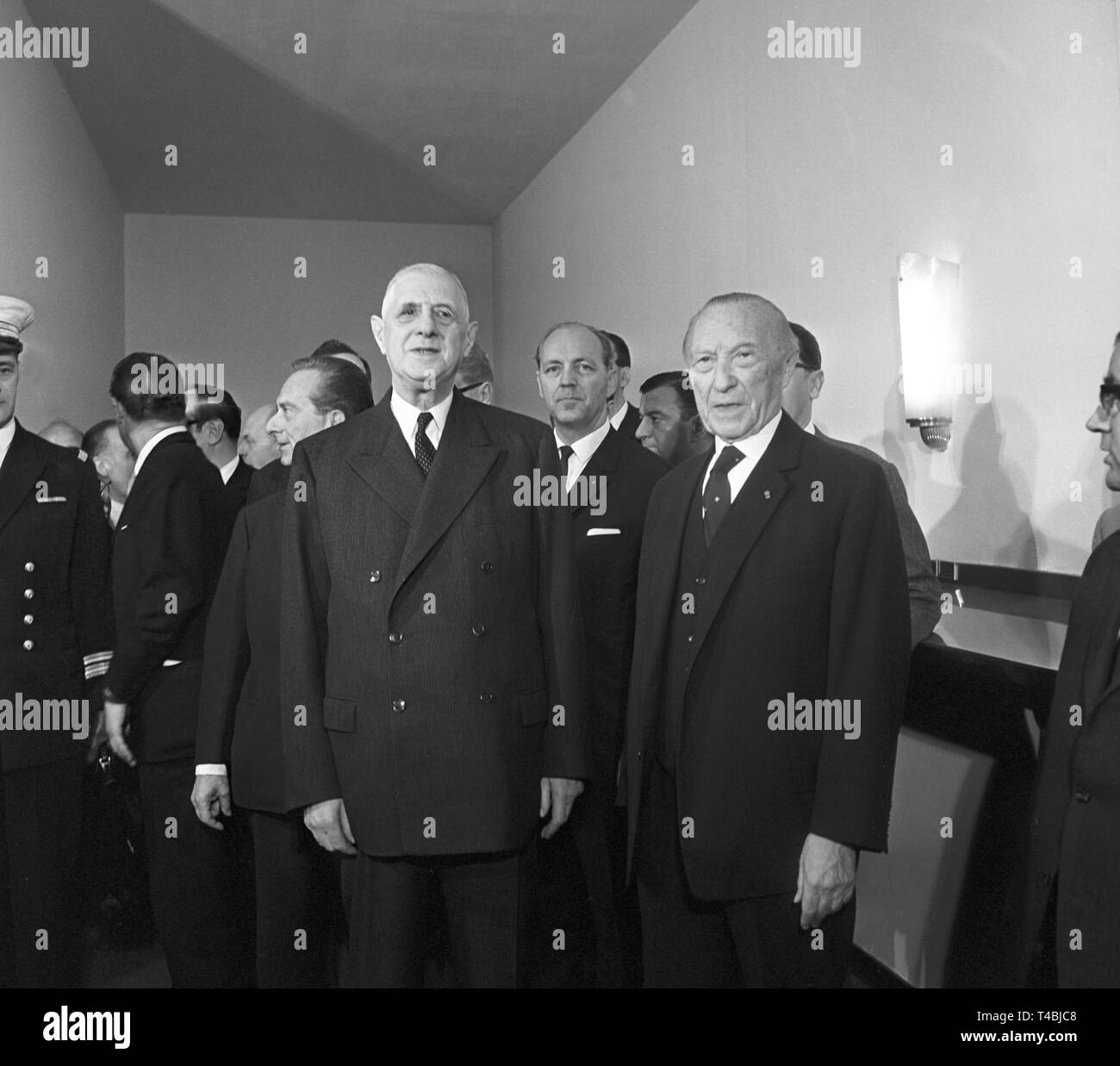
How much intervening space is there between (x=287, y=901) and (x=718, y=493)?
1.23 metres

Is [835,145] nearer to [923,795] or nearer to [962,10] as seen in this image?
[962,10]

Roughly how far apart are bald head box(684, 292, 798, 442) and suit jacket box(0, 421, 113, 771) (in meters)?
1.42

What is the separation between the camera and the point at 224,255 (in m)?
9.61

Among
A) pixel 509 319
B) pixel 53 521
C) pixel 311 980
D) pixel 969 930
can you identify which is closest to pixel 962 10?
pixel 969 930

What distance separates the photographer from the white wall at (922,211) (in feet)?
9.04

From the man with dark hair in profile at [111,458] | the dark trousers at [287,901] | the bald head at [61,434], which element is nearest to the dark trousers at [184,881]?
the dark trousers at [287,901]

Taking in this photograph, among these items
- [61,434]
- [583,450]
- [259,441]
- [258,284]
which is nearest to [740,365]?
[583,450]

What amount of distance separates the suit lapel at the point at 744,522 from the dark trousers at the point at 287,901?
1.03 meters

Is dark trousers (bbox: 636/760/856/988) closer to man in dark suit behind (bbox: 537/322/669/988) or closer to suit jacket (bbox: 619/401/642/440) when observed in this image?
man in dark suit behind (bbox: 537/322/669/988)

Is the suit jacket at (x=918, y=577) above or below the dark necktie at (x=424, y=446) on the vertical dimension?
below

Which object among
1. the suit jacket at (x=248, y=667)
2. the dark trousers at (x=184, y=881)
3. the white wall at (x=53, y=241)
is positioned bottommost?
the dark trousers at (x=184, y=881)

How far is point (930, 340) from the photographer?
133 inches

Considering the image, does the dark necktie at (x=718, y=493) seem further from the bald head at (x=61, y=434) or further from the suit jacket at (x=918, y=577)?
the bald head at (x=61, y=434)

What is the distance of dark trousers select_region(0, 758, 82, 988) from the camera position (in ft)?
8.22
